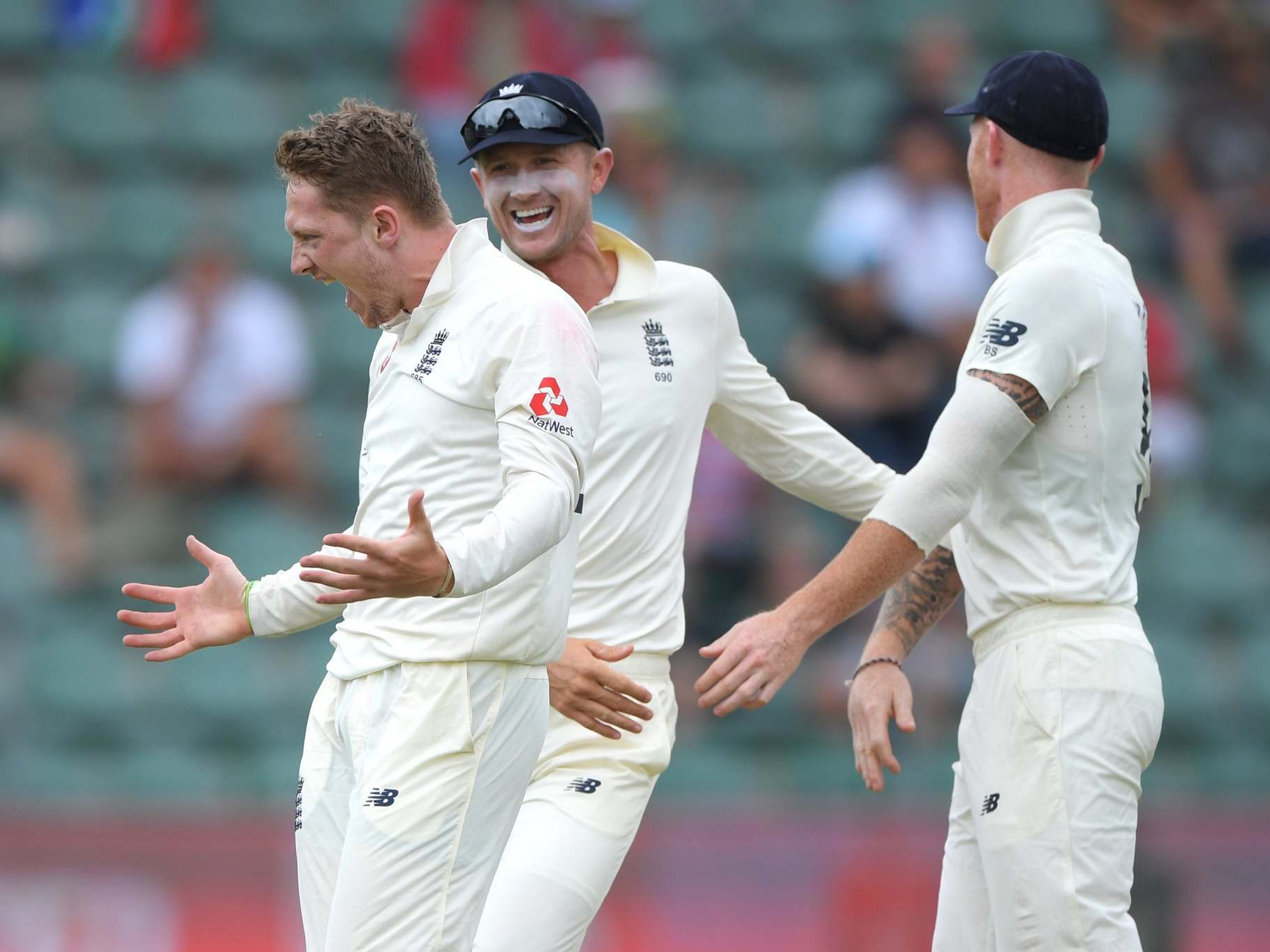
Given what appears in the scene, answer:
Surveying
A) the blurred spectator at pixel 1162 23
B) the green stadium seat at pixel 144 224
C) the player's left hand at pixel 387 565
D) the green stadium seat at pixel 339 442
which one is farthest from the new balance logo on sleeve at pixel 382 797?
the blurred spectator at pixel 1162 23

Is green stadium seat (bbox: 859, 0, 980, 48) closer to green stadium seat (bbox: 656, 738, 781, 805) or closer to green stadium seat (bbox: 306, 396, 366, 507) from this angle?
green stadium seat (bbox: 306, 396, 366, 507)

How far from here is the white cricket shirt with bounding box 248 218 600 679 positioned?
3.63 m

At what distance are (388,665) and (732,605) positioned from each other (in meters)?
5.14

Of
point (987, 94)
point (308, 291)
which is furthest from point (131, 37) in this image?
point (987, 94)

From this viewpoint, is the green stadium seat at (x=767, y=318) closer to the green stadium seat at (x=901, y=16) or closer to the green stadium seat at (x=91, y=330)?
the green stadium seat at (x=901, y=16)

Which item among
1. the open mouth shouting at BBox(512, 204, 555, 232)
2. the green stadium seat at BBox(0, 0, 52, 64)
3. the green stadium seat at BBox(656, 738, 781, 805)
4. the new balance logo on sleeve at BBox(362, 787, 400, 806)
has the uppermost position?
the green stadium seat at BBox(0, 0, 52, 64)

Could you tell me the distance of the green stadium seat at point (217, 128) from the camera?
1062 cm

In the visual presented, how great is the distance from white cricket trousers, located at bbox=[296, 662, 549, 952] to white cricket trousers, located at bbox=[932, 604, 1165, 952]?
3.10 feet

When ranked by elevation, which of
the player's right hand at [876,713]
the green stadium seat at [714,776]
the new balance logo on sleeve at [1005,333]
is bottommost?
the green stadium seat at [714,776]

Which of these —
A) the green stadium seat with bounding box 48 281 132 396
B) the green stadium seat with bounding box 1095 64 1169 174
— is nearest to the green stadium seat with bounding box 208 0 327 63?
the green stadium seat with bounding box 48 281 132 396

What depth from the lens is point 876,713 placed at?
4.34 meters

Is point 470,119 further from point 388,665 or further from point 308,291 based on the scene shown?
Result: point 308,291

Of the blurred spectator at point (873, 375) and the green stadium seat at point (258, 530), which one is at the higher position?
the blurred spectator at point (873, 375)

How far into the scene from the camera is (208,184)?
10578 millimetres
